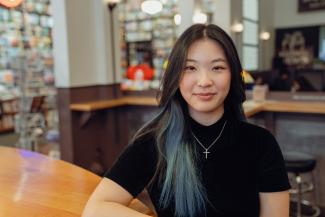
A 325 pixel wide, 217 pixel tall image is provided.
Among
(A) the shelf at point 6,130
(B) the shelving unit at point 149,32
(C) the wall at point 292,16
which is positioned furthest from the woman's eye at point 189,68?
(C) the wall at point 292,16

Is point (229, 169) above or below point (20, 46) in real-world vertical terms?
below

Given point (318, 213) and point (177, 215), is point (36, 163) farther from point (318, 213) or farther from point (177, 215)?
point (318, 213)

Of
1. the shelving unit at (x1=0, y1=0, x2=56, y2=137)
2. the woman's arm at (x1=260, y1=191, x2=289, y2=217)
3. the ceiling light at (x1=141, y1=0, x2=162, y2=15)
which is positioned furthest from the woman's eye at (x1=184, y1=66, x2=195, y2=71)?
the shelving unit at (x1=0, y1=0, x2=56, y2=137)

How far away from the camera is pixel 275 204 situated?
1.03 metres

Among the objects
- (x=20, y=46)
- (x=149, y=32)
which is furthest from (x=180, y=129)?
(x=149, y=32)

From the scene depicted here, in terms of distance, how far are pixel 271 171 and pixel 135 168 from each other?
0.38 m

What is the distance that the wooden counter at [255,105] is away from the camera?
286cm

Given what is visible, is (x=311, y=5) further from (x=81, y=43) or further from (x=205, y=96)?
(x=205, y=96)

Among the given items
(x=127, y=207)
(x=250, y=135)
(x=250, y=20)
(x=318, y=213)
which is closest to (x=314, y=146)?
(x=318, y=213)

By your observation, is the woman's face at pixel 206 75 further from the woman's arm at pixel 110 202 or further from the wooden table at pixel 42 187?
the wooden table at pixel 42 187

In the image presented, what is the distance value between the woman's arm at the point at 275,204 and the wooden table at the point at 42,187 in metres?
0.56

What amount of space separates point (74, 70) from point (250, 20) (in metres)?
3.68

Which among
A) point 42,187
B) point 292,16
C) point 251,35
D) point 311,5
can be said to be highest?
point 311,5

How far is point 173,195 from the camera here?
105 cm
